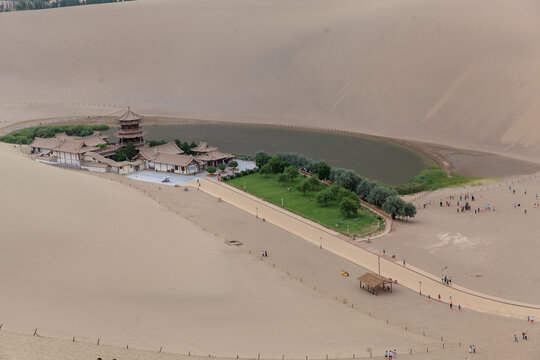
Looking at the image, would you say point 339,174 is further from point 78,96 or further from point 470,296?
point 78,96

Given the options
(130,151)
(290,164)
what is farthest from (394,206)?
(130,151)

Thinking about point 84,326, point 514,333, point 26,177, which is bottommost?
point 514,333

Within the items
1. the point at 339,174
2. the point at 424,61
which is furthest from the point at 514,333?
the point at 424,61

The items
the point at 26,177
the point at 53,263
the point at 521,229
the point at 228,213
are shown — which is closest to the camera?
→ the point at 53,263

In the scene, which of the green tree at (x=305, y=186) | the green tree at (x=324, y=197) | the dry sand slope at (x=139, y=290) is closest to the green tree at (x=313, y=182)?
the green tree at (x=305, y=186)

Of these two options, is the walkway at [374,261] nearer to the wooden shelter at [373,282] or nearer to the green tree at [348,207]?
the wooden shelter at [373,282]

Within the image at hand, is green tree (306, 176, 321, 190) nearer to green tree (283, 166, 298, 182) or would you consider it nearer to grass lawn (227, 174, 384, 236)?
grass lawn (227, 174, 384, 236)

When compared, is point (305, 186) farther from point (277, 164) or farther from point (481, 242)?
point (481, 242)
